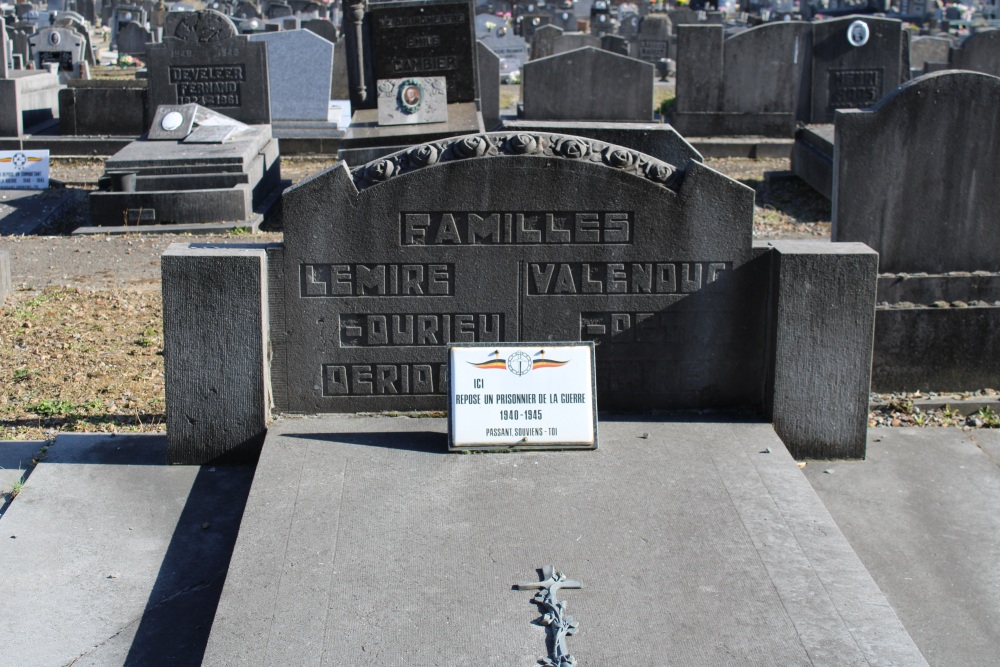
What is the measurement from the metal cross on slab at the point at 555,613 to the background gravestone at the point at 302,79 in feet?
45.5

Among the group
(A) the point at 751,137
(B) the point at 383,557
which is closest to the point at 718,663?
(B) the point at 383,557

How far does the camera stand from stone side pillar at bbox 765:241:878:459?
4605mm

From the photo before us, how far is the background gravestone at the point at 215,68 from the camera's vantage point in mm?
14445

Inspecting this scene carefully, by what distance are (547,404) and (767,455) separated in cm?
87

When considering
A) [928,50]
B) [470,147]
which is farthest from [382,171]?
[928,50]

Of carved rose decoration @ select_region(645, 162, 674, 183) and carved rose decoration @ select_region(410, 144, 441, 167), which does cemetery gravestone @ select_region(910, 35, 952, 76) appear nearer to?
carved rose decoration @ select_region(645, 162, 674, 183)

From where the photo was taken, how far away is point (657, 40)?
31.5m

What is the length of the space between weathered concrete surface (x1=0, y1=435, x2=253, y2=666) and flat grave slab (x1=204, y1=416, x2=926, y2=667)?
9.7 inches

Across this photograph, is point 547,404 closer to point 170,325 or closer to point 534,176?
point 534,176

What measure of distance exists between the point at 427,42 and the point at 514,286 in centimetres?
874

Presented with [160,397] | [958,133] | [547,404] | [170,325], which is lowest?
[160,397]

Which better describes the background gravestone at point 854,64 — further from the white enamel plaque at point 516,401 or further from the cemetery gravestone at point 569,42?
the white enamel plaque at point 516,401

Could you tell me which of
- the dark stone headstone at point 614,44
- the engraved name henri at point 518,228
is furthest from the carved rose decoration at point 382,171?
the dark stone headstone at point 614,44

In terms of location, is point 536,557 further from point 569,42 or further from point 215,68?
point 569,42
